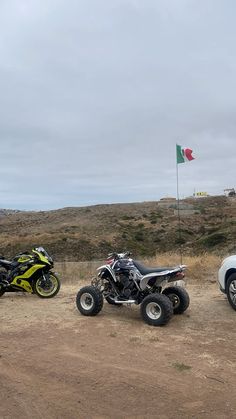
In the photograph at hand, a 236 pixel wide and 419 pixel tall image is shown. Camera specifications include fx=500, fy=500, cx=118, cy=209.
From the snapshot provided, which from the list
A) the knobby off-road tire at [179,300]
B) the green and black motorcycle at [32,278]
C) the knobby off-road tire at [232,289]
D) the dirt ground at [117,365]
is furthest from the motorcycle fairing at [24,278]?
the knobby off-road tire at [232,289]

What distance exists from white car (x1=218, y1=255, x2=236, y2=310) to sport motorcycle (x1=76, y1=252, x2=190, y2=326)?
30.1 inches

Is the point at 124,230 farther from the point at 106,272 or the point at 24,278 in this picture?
the point at 106,272

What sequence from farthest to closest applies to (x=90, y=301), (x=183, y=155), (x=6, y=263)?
(x=183, y=155)
(x=6, y=263)
(x=90, y=301)

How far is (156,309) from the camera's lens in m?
8.33

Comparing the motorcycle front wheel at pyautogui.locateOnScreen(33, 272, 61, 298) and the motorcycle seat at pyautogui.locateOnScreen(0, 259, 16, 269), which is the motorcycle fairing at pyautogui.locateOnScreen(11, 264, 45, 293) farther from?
the motorcycle seat at pyautogui.locateOnScreen(0, 259, 16, 269)

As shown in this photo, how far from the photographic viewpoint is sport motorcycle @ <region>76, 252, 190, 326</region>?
853cm

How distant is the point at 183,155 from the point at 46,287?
5998 mm

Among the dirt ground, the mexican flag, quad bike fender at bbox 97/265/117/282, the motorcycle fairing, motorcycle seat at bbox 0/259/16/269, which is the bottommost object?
the dirt ground

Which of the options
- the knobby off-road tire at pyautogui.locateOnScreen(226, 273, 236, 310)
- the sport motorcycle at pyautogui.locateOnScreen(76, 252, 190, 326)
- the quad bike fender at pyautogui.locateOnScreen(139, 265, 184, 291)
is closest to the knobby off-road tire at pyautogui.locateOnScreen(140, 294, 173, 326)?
the sport motorcycle at pyautogui.locateOnScreen(76, 252, 190, 326)

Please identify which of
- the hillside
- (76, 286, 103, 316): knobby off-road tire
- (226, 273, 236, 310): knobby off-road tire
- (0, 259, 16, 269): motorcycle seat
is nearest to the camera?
(226, 273, 236, 310): knobby off-road tire

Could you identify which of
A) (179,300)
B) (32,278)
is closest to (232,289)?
(179,300)

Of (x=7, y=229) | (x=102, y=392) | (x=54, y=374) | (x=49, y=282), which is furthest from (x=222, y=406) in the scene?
(x=7, y=229)

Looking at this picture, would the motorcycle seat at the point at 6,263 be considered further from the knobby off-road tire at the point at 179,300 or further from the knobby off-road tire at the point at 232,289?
the knobby off-road tire at the point at 232,289

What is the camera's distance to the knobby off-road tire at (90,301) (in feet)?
29.8
